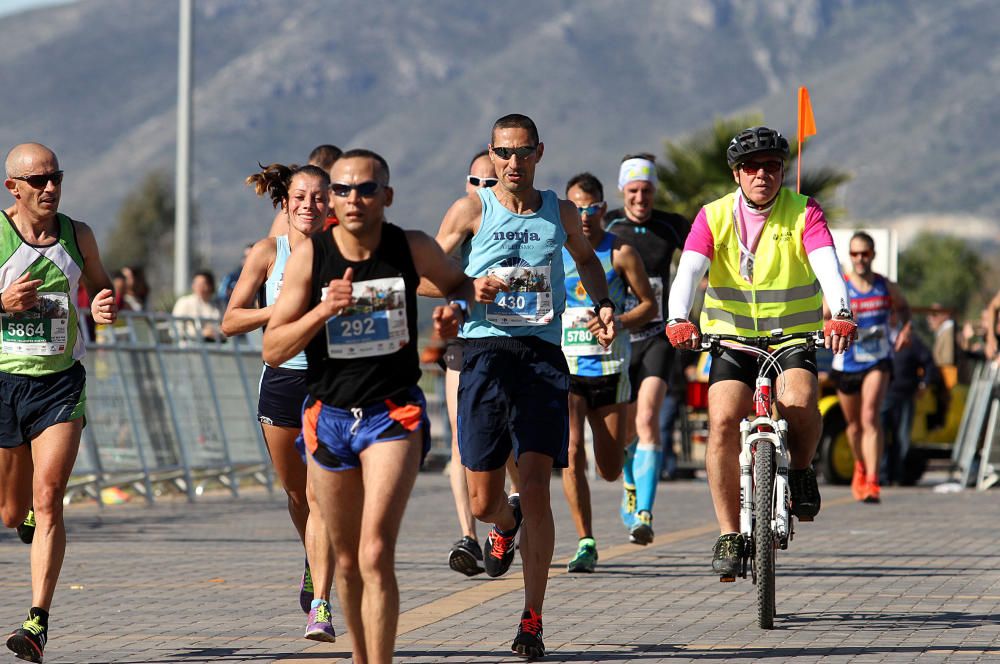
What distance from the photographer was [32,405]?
7.95 m

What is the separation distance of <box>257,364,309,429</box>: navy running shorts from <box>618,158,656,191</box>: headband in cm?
397

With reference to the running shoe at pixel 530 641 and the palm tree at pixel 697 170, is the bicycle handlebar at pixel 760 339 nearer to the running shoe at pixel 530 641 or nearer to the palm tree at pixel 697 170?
the running shoe at pixel 530 641

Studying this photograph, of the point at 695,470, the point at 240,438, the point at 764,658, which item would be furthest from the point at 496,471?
the point at 695,470

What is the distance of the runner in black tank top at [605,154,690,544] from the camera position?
1159 cm

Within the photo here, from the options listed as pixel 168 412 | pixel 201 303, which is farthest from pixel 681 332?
pixel 201 303

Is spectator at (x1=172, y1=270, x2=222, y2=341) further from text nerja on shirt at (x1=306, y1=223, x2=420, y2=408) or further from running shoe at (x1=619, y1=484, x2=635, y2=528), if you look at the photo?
text nerja on shirt at (x1=306, y1=223, x2=420, y2=408)

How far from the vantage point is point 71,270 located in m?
8.12

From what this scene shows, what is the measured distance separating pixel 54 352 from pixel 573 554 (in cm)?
452

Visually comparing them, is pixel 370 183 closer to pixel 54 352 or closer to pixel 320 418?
pixel 320 418

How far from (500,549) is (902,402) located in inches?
453

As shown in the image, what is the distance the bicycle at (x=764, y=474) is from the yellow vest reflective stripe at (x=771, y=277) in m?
0.08

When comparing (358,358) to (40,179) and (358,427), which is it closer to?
(358,427)

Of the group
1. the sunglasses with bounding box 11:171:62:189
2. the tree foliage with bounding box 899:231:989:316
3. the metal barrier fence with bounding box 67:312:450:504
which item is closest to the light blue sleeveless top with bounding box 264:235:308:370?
the sunglasses with bounding box 11:171:62:189

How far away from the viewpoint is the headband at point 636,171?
11.9 meters
